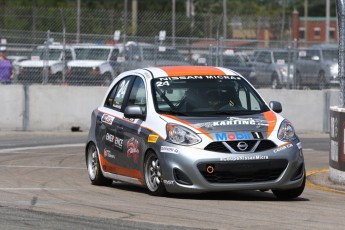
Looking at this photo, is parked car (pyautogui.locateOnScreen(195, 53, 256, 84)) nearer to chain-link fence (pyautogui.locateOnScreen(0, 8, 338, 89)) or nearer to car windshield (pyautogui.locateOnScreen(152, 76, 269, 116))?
chain-link fence (pyautogui.locateOnScreen(0, 8, 338, 89))

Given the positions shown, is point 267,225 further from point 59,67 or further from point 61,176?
point 59,67

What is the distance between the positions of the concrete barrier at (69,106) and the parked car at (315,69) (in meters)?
2.07

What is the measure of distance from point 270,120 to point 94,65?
1560 cm

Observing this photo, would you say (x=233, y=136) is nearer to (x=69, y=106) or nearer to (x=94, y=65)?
(x=69, y=106)

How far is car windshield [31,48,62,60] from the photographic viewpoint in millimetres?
26264

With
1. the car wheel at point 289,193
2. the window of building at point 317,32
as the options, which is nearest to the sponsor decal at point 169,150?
the car wheel at point 289,193

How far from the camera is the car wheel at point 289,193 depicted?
12.4 metres

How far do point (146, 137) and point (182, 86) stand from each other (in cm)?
100

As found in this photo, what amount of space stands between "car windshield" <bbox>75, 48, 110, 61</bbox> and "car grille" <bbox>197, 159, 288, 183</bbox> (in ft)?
52.1

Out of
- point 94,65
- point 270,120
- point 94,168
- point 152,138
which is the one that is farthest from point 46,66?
point 270,120

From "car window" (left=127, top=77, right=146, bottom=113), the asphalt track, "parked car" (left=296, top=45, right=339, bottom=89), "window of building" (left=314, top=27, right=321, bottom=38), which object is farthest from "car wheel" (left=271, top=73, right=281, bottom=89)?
"window of building" (left=314, top=27, right=321, bottom=38)

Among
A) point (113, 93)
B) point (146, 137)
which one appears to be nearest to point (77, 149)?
point (113, 93)

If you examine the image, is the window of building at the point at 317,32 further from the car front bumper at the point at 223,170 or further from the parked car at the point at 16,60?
the car front bumper at the point at 223,170

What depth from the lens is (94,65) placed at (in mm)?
27719
